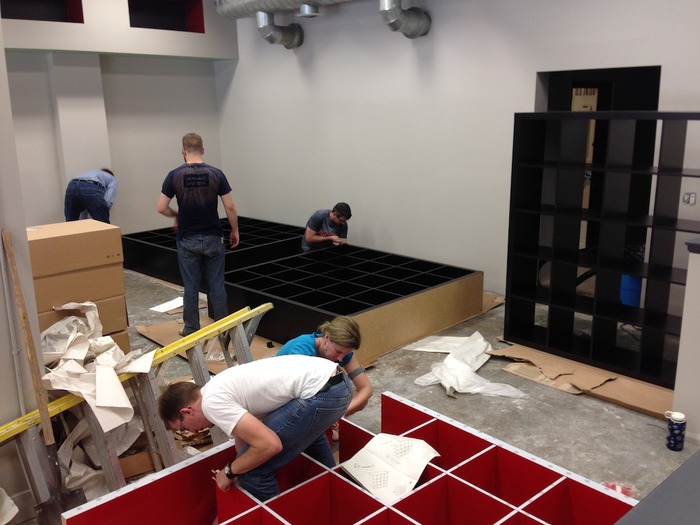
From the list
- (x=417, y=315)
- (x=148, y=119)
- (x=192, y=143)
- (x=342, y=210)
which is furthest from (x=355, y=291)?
(x=148, y=119)

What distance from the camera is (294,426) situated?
7.45ft

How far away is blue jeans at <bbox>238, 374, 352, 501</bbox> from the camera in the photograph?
2266 millimetres

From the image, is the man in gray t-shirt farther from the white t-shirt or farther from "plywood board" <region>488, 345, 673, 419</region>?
the white t-shirt

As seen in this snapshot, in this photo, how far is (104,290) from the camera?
11.8 ft

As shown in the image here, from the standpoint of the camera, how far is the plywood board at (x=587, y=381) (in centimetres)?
351

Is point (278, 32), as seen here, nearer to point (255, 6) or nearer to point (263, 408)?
point (255, 6)

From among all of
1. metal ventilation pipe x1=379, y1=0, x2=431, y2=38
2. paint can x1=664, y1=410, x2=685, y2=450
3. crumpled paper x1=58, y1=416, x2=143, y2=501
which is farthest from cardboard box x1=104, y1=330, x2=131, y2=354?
metal ventilation pipe x1=379, y1=0, x2=431, y2=38

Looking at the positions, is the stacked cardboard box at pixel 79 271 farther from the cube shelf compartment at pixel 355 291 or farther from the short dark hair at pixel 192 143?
the cube shelf compartment at pixel 355 291

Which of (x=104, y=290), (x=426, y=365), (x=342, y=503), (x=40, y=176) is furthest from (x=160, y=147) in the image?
(x=342, y=503)

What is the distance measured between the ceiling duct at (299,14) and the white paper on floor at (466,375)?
9.73 ft

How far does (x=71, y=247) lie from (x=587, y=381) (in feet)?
10.4

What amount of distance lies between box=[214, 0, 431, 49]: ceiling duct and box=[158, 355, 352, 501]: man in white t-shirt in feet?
13.2

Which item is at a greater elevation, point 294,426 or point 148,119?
point 148,119

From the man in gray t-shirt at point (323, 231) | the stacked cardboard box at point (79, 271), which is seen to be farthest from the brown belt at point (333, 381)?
the man in gray t-shirt at point (323, 231)
